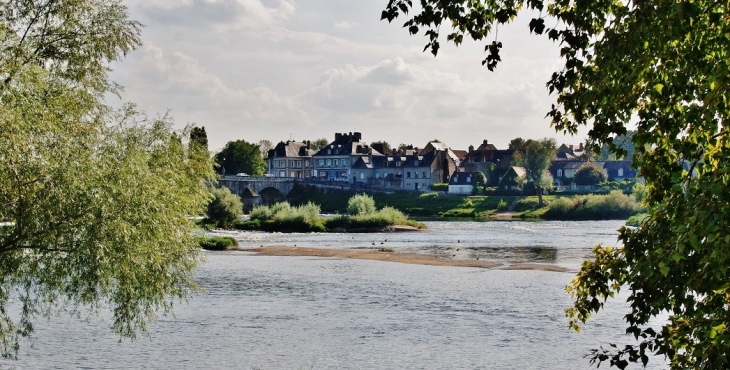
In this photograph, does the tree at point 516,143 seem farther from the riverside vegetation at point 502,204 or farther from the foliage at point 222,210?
the foliage at point 222,210

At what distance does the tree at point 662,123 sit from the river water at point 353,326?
1117 cm

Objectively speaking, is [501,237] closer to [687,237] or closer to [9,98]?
[9,98]

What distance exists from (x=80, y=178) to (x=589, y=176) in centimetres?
12637

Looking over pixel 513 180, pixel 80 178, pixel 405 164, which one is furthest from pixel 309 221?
pixel 405 164

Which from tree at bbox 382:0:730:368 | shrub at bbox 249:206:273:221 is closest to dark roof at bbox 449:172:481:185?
shrub at bbox 249:206:273:221

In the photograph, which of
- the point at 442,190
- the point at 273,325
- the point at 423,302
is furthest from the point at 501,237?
the point at 442,190

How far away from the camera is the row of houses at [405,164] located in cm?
15325

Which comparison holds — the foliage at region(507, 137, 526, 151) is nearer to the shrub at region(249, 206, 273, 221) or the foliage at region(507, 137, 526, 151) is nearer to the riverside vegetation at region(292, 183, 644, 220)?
the riverside vegetation at region(292, 183, 644, 220)

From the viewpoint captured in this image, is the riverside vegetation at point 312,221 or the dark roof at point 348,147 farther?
the dark roof at point 348,147

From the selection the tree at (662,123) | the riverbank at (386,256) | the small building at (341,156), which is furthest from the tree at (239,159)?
the tree at (662,123)

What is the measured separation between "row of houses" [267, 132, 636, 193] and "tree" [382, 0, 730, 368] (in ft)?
425

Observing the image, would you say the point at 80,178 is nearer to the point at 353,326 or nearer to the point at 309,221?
the point at 353,326

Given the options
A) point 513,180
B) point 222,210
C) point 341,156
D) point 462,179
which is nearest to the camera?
point 222,210

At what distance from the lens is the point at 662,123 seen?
922 cm
